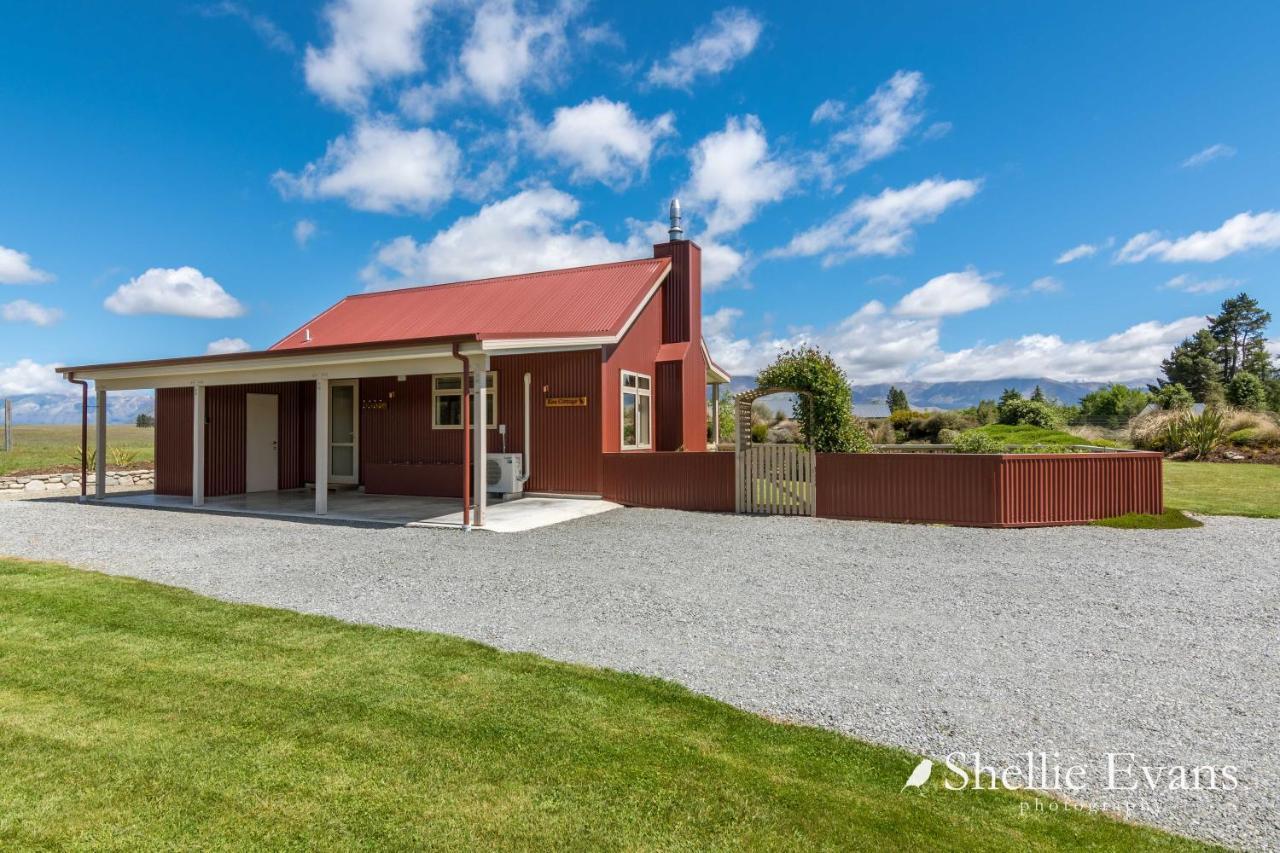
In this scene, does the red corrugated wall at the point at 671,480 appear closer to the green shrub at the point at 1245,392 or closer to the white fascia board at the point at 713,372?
the white fascia board at the point at 713,372

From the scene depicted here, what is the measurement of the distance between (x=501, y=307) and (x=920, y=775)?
13.6 meters

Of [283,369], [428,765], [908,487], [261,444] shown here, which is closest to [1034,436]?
[908,487]

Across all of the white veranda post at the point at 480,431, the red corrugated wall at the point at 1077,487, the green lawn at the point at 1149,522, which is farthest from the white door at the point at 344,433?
the green lawn at the point at 1149,522

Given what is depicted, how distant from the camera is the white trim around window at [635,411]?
12.8 metres

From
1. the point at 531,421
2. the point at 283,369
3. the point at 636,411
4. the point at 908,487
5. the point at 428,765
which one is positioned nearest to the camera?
the point at 428,765

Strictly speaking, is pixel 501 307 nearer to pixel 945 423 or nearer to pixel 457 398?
pixel 457 398

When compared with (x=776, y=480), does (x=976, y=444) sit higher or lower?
higher

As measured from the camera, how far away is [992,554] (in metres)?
7.73

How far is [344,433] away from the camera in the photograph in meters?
13.9

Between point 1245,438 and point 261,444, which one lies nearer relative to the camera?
point 261,444

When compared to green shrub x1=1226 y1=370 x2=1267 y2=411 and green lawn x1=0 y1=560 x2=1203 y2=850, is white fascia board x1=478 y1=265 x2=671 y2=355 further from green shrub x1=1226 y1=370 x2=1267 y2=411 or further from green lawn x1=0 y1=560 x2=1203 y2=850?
green shrub x1=1226 y1=370 x2=1267 y2=411

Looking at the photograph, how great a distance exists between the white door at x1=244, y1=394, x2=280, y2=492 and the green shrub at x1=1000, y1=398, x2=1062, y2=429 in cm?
2748

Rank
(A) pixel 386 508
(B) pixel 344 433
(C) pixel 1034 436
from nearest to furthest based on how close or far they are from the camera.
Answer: (A) pixel 386 508 < (B) pixel 344 433 < (C) pixel 1034 436

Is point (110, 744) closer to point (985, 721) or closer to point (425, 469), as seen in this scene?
point (985, 721)
